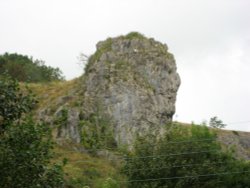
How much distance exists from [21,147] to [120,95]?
30958 mm

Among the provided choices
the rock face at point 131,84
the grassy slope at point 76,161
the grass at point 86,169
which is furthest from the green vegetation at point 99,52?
the grass at point 86,169

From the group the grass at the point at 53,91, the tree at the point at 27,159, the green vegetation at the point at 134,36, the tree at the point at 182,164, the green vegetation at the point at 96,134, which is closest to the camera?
the tree at the point at 27,159

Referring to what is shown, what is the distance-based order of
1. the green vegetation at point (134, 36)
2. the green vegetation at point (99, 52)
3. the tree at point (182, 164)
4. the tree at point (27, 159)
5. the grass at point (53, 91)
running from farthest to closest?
the green vegetation at point (134, 36) < the green vegetation at point (99, 52) < the grass at point (53, 91) < the tree at point (182, 164) < the tree at point (27, 159)

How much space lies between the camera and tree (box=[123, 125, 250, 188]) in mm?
34344

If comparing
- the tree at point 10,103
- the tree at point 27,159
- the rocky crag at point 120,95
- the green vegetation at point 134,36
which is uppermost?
the green vegetation at point 134,36

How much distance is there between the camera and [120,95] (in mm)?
49031

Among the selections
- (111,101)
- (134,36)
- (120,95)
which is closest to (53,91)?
(111,101)

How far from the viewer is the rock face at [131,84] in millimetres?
48375

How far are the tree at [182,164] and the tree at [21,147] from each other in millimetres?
15917

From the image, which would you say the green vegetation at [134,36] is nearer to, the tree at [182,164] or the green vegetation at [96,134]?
the green vegetation at [96,134]

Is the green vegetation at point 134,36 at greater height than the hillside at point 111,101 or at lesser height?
greater

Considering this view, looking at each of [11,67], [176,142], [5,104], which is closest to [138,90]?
[176,142]

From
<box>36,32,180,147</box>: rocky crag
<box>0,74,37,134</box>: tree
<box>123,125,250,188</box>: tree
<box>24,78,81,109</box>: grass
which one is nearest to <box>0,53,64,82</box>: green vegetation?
<box>24,78,81,109</box>: grass

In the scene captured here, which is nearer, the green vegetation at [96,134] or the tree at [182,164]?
the tree at [182,164]
